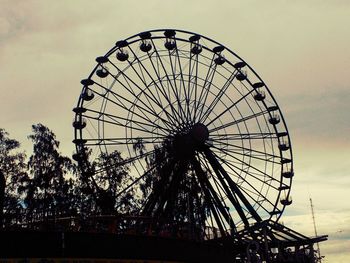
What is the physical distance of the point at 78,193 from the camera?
60.0 metres

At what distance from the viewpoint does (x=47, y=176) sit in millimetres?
56750

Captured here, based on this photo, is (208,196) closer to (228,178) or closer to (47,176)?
(228,178)

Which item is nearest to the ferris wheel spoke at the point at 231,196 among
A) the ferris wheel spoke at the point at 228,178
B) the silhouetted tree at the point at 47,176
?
the ferris wheel spoke at the point at 228,178

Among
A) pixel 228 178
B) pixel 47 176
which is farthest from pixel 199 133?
pixel 47 176

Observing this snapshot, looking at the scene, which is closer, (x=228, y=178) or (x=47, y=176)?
(x=228, y=178)

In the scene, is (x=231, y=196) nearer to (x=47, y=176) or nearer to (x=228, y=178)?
(x=228, y=178)

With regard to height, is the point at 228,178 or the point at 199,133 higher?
the point at 199,133

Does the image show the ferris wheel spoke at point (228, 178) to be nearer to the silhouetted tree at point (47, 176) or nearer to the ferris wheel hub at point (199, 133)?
the ferris wheel hub at point (199, 133)

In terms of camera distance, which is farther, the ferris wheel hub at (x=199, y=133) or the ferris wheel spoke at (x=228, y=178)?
the ferris wheel spoke at (x=228, y=178)

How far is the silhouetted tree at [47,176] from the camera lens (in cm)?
5619

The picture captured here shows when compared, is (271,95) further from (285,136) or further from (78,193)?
(78,193)

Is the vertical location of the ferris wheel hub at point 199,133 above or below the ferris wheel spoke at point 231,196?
above

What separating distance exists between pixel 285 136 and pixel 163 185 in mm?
12315

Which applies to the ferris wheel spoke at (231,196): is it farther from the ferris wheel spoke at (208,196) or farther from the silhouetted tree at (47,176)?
the silhouetted tree at (47,176)
